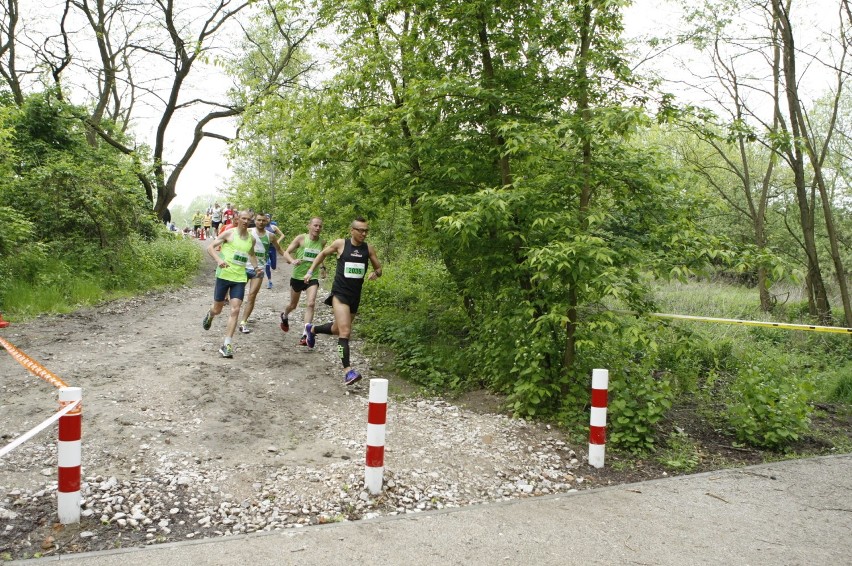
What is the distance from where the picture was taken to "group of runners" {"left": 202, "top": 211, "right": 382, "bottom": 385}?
7.92 m

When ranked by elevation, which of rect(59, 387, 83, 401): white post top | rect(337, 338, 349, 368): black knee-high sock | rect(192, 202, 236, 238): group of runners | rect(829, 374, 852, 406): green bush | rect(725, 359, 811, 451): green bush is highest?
rect(192, 202, 236, 238): group of runners

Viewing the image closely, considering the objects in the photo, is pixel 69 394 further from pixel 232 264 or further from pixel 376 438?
pixel 232 264

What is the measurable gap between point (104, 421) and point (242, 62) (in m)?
20.5

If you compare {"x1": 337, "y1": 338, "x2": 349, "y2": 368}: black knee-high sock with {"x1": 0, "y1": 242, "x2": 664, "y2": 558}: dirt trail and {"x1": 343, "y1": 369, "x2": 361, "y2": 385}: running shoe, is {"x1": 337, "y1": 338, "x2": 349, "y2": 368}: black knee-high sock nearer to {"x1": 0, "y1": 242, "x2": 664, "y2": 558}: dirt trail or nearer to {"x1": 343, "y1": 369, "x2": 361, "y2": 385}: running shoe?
{"x1": 343, "y1": 369, "x2": 361, "y2": 385}: running shoe

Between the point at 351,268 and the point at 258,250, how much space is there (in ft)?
10.6

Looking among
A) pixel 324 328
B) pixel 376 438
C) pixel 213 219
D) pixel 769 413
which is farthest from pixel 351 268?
pixel 213 219

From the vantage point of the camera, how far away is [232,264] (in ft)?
28.2

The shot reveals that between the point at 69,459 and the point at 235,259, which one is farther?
the point at 235,259

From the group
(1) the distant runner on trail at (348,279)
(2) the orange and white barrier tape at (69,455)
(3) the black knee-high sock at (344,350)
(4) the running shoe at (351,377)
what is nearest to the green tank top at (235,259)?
(1) the distant runner on trail at (348,279)

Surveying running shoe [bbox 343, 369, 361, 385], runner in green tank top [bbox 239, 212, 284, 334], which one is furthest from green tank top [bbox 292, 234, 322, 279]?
running shoe [bbox 343, 369, 361, 385]

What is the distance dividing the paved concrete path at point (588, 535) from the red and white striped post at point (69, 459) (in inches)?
19.4

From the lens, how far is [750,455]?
21.0ft

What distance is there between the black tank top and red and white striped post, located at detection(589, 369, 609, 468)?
332cm

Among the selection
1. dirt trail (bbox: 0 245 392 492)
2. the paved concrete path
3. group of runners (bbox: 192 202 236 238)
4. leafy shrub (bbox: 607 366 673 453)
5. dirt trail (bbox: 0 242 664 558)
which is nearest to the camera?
the paved concrete path
